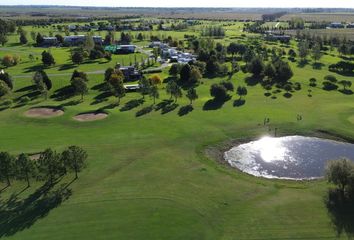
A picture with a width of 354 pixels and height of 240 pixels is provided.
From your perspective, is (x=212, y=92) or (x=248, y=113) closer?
(x=248, y=113)

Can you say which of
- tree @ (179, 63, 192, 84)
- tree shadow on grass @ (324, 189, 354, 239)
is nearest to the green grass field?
tree shadow on grass @ (324, 189, 354, 239)

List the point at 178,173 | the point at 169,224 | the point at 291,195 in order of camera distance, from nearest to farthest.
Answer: the point at 169,224
the point at 291,195
the point at 178,173

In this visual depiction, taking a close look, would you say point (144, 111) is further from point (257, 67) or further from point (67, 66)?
point (67, 66)

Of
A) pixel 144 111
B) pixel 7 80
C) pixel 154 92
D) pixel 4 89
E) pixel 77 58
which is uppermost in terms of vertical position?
pixel 77 58

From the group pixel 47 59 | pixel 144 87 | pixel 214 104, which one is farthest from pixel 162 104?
pixel 47 59

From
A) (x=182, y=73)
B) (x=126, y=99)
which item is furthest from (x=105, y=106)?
(x=182, y=73)

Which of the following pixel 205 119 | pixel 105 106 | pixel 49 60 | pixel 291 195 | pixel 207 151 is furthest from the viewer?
pixel 49 60

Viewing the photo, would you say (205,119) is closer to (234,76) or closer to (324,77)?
(234,76)
